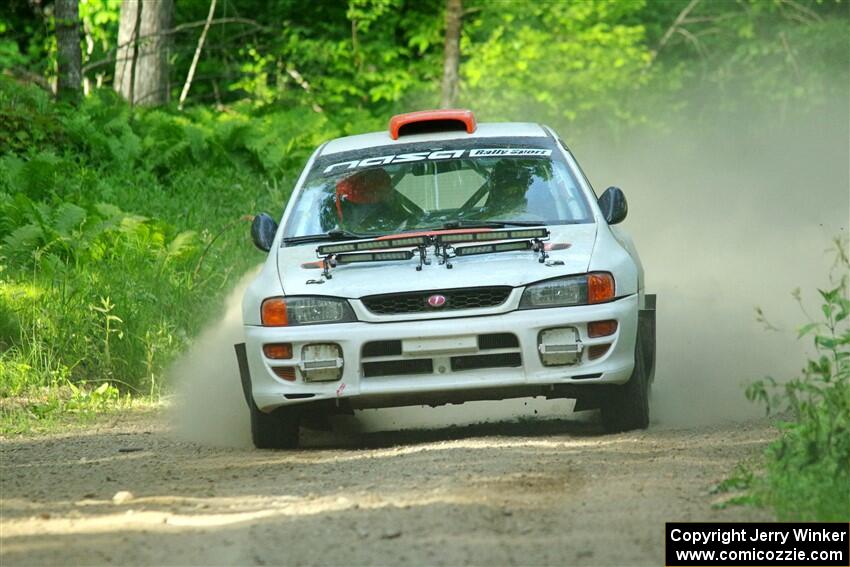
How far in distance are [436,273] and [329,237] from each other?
3.25ft

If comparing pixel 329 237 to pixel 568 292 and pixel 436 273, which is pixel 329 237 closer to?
pixel 436 273

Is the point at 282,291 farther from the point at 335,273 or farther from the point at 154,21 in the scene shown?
the point at 154,21

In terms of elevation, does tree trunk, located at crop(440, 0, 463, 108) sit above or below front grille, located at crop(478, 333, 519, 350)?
above

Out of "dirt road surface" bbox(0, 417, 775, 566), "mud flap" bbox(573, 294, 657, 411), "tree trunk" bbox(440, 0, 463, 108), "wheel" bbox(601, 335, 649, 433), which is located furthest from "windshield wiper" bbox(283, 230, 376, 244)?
"tree trunk" bbox(440, 0, 463, 108)

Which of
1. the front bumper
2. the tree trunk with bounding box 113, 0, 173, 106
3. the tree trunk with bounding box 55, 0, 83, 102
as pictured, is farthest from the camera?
the tree trunk with bounding box 113, 0, 173, 106

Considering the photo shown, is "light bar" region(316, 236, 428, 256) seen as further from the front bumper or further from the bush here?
the bush

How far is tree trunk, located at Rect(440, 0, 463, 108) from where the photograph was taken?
26.2 metres

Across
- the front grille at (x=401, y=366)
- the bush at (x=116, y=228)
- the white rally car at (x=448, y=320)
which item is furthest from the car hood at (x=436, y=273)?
the bush at (x=116, y=228)

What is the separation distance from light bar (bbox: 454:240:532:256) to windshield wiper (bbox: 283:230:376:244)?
0.68 metres

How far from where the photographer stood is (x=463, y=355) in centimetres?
786

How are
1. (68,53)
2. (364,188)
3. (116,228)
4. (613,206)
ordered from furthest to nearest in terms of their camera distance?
1. (68,53)
2. (116,228)
3. (364,188)
4. (613,206)

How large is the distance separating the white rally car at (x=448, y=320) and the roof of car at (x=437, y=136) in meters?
1.00

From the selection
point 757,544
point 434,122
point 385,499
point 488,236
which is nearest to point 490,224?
point 488,236

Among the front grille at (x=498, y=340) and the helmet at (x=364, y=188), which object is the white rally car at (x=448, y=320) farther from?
the helmet at (x=364, y=188)
